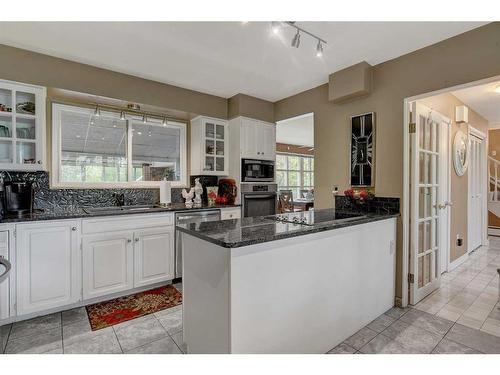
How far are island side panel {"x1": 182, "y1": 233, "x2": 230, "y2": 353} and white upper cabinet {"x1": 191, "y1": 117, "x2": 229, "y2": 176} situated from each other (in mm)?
2077

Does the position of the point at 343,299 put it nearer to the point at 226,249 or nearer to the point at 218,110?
the point at 226,249

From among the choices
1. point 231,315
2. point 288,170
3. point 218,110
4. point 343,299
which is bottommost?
point 343,299

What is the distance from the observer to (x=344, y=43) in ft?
7.60

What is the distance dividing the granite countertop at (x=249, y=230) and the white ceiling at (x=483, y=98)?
2.85m

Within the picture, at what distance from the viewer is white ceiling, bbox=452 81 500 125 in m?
3.29

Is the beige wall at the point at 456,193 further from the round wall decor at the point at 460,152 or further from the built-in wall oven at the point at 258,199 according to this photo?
the built-in wall oven at the point at 258,199

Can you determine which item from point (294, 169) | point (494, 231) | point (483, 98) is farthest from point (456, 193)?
point (294, 169)

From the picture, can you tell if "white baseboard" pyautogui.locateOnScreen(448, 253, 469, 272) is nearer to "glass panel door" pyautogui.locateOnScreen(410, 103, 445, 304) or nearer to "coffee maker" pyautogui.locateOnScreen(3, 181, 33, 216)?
"glass panel door" pyautogui.locateOnScreen(410, 103, 445, 304)

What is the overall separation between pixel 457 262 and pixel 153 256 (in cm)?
426

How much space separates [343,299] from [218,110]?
9.69ft

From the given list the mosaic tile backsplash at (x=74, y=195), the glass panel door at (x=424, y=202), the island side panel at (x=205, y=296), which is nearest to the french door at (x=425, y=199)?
the glass panel door at (x=424, y=202)

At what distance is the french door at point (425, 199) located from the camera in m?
2.52

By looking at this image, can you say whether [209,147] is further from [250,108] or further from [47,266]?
[47,266]
